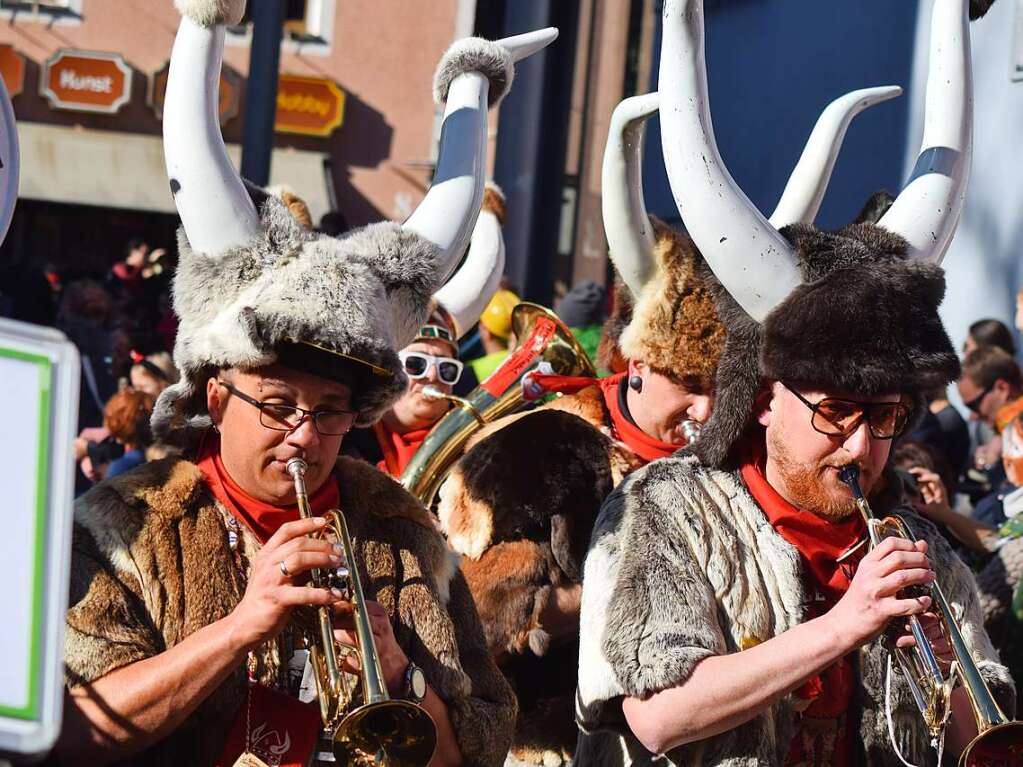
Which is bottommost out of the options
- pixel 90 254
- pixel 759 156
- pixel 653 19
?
pixel 90 254

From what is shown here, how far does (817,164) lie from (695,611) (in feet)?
5.13

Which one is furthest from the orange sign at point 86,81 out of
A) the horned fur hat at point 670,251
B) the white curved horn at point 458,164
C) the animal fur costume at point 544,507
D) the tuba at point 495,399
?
the white curved horn at point 458,164

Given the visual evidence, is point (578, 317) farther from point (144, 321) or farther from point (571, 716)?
point (571, 716)

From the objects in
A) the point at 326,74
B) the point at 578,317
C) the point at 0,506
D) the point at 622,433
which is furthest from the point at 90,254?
the point at 0,506

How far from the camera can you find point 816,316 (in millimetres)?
3684

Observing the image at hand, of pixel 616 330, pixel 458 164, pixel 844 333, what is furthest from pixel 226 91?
pixel 844 333

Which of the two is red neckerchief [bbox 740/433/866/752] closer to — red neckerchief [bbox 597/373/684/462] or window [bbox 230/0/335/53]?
red neckerchief [bbox 597/373/684/462]

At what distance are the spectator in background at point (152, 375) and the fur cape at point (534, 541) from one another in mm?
3816

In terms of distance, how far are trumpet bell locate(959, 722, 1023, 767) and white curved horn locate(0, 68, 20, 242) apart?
2.31 metres

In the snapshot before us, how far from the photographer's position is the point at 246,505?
358 centimetres

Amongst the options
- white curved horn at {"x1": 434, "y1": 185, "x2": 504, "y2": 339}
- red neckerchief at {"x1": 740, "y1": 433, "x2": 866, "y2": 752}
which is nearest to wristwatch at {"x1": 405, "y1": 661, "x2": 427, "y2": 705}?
red neckerchief at {"x1": 740, "y1": 433, "x2": 866, "y2": 752}

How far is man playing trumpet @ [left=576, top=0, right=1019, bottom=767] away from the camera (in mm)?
3561

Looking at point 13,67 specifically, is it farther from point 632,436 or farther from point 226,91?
point 632,436

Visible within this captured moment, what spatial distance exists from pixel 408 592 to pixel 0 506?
1886 mm
